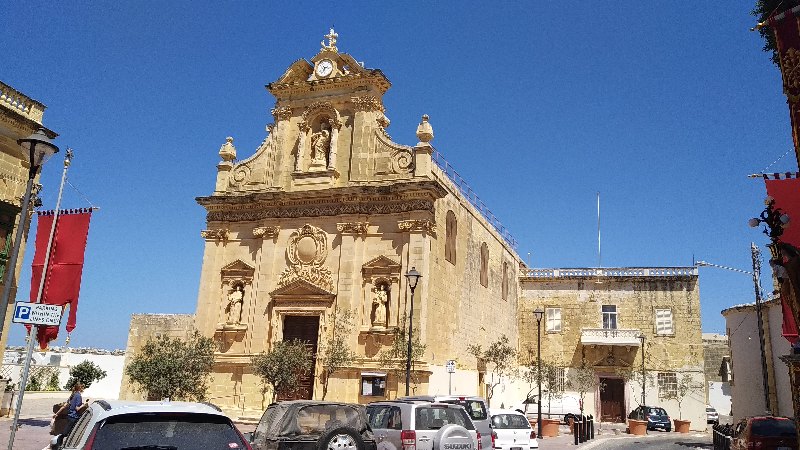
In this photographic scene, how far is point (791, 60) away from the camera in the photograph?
12055 millimetres

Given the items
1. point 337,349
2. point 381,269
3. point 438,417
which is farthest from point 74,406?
point 381,269

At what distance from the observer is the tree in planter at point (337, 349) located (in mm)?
25672

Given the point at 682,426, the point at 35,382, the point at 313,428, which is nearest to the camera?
the point at 313,428

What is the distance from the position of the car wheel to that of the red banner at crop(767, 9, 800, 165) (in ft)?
33.0

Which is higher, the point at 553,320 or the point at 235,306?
the point at 553,320

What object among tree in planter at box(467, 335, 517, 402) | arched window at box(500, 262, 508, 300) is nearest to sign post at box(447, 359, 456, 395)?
tree in planter at box(467, 335, 517, 402)

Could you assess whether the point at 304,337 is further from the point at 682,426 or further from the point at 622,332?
the point at 622,332

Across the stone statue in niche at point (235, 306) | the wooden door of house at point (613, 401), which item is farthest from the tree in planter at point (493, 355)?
the stone statue in niche at point (235, 306)

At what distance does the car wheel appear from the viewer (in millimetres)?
10156

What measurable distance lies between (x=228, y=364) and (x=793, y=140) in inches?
965

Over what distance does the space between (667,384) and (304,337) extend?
26610 millimetres

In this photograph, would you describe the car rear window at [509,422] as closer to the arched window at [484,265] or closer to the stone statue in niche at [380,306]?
the stone statue in niche at [380,306]

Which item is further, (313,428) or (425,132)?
(425,132)

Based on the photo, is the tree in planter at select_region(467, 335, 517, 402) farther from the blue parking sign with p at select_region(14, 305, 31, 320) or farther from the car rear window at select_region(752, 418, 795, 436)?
the blue parking sign with p at select_region(14, 305, 31, 320)
